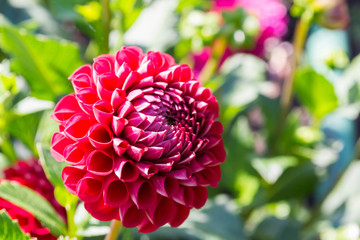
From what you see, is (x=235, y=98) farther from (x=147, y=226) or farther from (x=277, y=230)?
(x=147, y=226)

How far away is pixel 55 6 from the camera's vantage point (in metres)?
0.59

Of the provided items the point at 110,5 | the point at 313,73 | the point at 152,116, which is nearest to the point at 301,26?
the point at 313,73

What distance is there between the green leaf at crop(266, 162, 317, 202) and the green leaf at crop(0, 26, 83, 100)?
36 centimetres

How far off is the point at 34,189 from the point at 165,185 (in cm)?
18

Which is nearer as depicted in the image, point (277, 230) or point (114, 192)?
point (114, 192)

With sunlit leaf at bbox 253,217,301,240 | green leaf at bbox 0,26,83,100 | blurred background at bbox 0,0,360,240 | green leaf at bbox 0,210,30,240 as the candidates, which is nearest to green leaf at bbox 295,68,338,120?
A: blurred background at bbox 0,0,360,240

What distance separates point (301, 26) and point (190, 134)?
35 cm

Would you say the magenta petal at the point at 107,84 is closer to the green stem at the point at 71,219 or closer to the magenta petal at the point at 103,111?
the magenta petal at the point at 103,111

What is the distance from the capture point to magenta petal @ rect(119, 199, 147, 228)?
319 mm

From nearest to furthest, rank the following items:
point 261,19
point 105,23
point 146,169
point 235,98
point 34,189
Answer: point 146,169 → point 34,189 → point 105,23 → point 235,98 → point 261,19

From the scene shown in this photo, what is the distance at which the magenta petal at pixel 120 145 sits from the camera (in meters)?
0.31

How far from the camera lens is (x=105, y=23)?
1.80 ft

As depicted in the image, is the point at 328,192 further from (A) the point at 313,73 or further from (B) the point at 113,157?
(B) the point at 113,157

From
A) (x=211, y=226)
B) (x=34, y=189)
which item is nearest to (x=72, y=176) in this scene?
(x=34, y=189)
